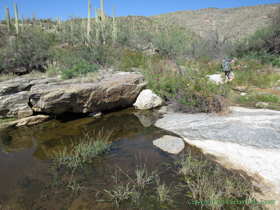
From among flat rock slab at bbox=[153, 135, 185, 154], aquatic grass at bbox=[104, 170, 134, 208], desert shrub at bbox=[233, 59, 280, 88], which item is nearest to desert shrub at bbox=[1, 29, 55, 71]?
flat rock slab at bbox=[153, 135, 185, 154]

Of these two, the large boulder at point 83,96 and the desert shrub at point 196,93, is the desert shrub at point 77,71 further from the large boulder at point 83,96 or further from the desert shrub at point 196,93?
the desert shrub at point 196,93

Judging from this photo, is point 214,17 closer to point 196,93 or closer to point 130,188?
point 196,93

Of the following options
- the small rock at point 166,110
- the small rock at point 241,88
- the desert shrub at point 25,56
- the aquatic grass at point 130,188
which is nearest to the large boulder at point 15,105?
the aquatic grass at point 130,188

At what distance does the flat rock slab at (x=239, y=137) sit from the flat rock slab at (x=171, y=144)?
0.34 meters

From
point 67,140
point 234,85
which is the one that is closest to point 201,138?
point 67,140

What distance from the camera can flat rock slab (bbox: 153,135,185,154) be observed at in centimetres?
399

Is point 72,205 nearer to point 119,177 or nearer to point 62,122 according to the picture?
point 119,177

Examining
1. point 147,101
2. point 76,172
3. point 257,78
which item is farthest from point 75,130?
point 257,78

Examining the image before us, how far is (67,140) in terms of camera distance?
14.8 feet

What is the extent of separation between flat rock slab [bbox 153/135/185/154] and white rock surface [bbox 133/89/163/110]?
109 inches

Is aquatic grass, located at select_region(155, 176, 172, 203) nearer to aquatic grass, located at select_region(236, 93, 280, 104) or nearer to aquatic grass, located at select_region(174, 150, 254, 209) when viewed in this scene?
aquatic grass, located at select_region(174, 150, 254, 209)

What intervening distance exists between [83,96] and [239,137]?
477 cm

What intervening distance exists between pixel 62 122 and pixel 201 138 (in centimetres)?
438

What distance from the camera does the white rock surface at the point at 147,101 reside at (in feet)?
23.2
